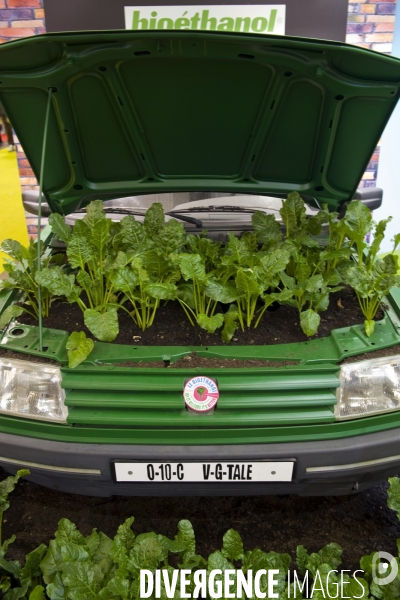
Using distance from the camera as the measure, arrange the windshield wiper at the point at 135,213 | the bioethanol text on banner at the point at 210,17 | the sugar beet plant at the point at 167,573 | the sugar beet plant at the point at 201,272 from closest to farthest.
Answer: the sugar beet plant at the point at 167,573
the sugar beet plant at the point at 201,272
the windshield wiper at the point at 135,213
the bioethanol text on banner at the point at 210,17

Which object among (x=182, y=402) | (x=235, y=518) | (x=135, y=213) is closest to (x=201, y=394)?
(x=182, y=402)

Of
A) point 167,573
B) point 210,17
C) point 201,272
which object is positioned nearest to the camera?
point 167,573

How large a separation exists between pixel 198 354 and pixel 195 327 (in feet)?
0.76

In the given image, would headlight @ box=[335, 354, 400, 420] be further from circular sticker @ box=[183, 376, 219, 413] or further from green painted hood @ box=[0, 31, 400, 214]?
green painted hood @ box=[0, 31, 400, 214]

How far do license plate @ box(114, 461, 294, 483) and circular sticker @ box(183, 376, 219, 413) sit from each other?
0.20 m

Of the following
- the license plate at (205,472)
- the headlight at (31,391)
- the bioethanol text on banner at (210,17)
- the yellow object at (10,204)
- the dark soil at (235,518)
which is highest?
the bioethanol text on banner at (210,17)

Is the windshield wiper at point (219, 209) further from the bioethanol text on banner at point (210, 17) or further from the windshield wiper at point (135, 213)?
the bioethanol text on banner at point (210, 17)

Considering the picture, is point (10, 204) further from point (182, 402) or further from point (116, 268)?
point (182, 402)

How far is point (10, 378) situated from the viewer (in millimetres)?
1785

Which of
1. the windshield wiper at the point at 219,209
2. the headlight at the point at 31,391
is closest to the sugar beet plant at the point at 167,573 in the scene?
the headlight at the point at 31,391

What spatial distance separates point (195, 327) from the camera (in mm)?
2014

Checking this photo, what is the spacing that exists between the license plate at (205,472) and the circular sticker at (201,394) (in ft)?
0.66

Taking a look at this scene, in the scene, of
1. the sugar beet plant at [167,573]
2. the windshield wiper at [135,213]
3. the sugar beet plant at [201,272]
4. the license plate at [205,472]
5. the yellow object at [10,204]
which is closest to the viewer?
the sugar beet plant at [167,573]

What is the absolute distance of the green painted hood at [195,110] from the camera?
192cm
